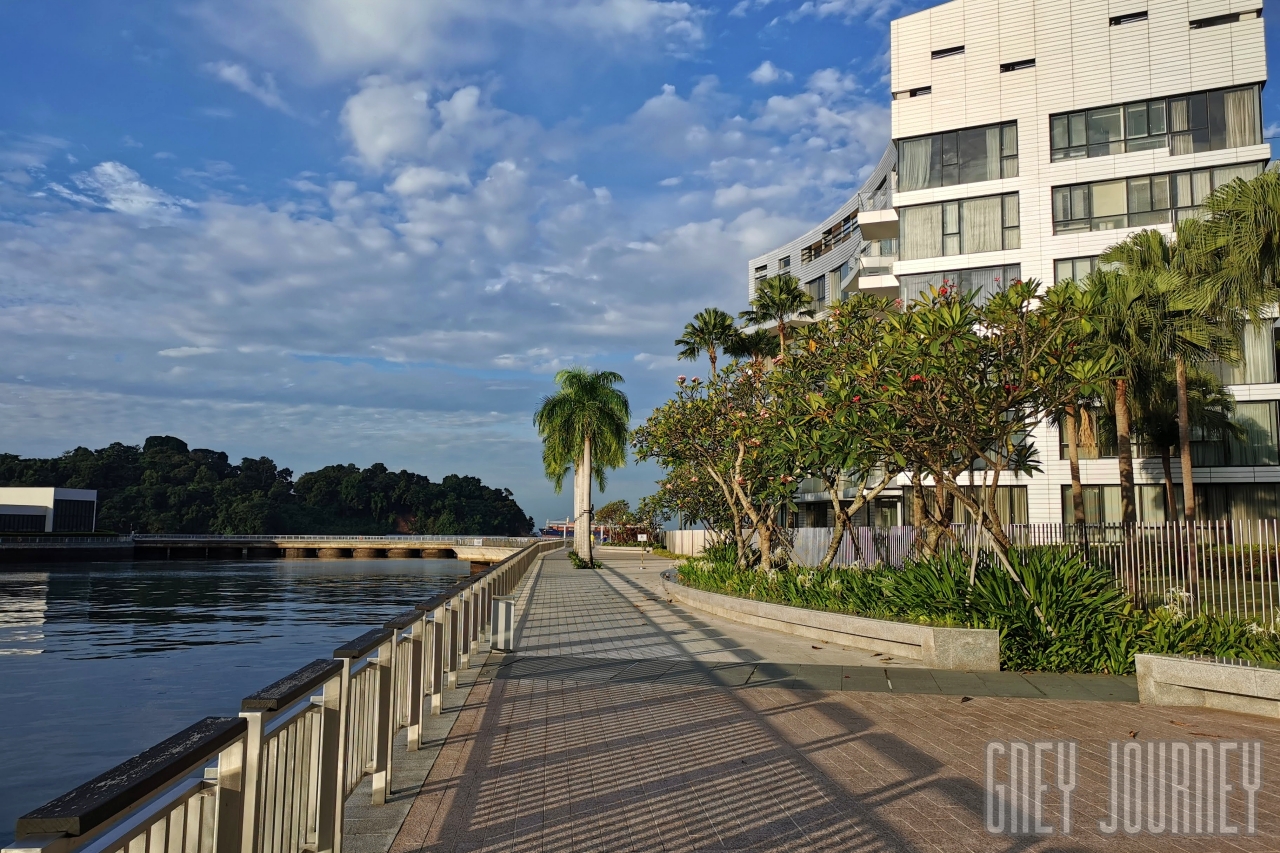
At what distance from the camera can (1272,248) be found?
1741cm

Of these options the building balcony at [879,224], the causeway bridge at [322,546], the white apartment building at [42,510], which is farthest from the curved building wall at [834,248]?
the white apartment building at [42,510]

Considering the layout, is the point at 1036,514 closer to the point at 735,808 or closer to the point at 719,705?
the point at 719,705

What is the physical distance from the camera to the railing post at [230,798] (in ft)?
10.8

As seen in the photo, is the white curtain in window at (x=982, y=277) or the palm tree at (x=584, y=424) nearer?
the white curtain in window at (x=982, y=277)

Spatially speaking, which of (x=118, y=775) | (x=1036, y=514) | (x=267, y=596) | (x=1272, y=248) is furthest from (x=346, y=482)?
(x=118, y=775)

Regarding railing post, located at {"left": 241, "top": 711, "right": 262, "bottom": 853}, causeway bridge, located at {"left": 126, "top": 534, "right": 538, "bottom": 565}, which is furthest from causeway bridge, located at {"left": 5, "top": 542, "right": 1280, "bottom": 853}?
causeway bridge, located at {"left": 126, "top": 534, "right": 538, "bottom": 565}

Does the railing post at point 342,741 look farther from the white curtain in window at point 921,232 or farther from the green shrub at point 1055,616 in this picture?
the white curtain in window at point 921,232

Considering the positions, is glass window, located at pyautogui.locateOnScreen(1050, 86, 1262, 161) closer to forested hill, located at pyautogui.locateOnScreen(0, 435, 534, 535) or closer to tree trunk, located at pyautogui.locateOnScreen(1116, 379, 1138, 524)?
tree trunk, located at pyautogui.locateOnScreen(1116, 379, 1138, 524)

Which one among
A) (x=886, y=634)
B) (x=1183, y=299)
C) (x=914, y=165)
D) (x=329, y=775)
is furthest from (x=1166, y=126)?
(x=329, y=775)

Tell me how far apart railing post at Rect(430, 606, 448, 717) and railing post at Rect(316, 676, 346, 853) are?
3.59m

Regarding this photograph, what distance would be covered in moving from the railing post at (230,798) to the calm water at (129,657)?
22.8 ft

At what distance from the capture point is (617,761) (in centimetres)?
705

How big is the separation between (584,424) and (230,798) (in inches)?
1637

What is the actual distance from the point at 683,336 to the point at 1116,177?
69.2ft
